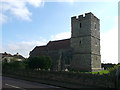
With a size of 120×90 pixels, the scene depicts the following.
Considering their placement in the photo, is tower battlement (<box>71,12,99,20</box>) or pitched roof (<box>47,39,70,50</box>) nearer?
tower battlement (<box>71,12,99,20</box>)

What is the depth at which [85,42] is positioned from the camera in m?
44.0

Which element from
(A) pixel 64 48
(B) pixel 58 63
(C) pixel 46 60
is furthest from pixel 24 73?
(A) pixel 64 48

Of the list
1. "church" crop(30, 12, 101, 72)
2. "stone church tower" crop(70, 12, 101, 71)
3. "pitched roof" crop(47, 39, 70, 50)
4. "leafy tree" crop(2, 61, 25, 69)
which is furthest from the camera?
"pitched roof" crop(47, 39, 70, 50)

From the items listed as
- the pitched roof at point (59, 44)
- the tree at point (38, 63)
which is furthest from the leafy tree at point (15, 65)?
the pitched roof at point (59, 44)

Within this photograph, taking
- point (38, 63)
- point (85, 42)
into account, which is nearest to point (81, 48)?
point (85, 42)

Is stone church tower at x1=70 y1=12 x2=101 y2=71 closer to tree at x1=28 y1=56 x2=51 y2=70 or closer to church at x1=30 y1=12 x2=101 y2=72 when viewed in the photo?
church at x1=30 y1=12 x2=101 y2=72

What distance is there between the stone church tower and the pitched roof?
362 cm

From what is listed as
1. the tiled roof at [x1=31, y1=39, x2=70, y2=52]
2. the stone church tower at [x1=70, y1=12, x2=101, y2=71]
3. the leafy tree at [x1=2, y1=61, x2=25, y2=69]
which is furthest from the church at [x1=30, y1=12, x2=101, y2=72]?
the leafy tree at [x1=2, y1=61, x2=25, y2=69]

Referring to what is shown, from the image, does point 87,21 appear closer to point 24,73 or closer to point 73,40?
point 73,40

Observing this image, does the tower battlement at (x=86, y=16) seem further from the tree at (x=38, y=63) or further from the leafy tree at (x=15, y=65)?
the leafy tree at (x=15, y=65)

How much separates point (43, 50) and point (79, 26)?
15691mm

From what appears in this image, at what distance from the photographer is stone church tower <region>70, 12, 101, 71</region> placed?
43219mm

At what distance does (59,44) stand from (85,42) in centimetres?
1035

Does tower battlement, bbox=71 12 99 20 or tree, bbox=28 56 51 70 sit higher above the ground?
tower battlement, bbox=71 12 99 20
